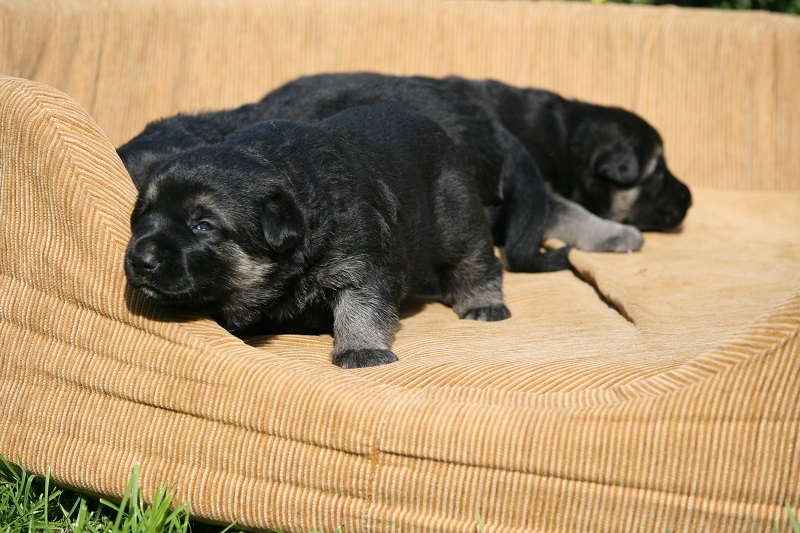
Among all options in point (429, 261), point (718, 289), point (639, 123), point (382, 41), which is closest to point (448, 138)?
point (429, 261)

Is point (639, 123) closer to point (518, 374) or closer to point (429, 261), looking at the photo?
point (429, 261)

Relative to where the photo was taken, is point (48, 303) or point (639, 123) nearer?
point (48, 303)

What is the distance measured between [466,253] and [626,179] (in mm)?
2603

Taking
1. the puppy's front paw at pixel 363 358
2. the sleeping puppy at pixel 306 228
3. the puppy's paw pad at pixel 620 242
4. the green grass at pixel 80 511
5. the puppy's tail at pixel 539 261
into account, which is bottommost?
the puppy's paw pad at pixel 620 242

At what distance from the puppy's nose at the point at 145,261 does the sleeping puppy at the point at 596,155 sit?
13.0ft

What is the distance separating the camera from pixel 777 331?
2.91 m

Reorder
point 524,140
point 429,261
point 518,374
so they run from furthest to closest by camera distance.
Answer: point 524,140
point 429,261
point 518,374

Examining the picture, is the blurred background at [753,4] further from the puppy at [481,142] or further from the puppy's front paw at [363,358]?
the puppy's front paw at [363,358]

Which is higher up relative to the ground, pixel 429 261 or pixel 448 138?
pixel 448 138

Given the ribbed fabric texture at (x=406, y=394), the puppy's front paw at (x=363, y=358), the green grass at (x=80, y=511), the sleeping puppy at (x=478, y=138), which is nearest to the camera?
the ribbed fabric texture at (x=406, y=394)

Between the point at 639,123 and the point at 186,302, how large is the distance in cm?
468

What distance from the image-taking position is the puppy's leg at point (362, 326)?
3.82 metres

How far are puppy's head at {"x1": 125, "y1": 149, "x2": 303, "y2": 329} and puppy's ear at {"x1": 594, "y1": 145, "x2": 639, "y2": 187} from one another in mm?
3757

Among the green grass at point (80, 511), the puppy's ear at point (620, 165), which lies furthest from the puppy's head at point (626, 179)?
the green grass at point (80, 511)
